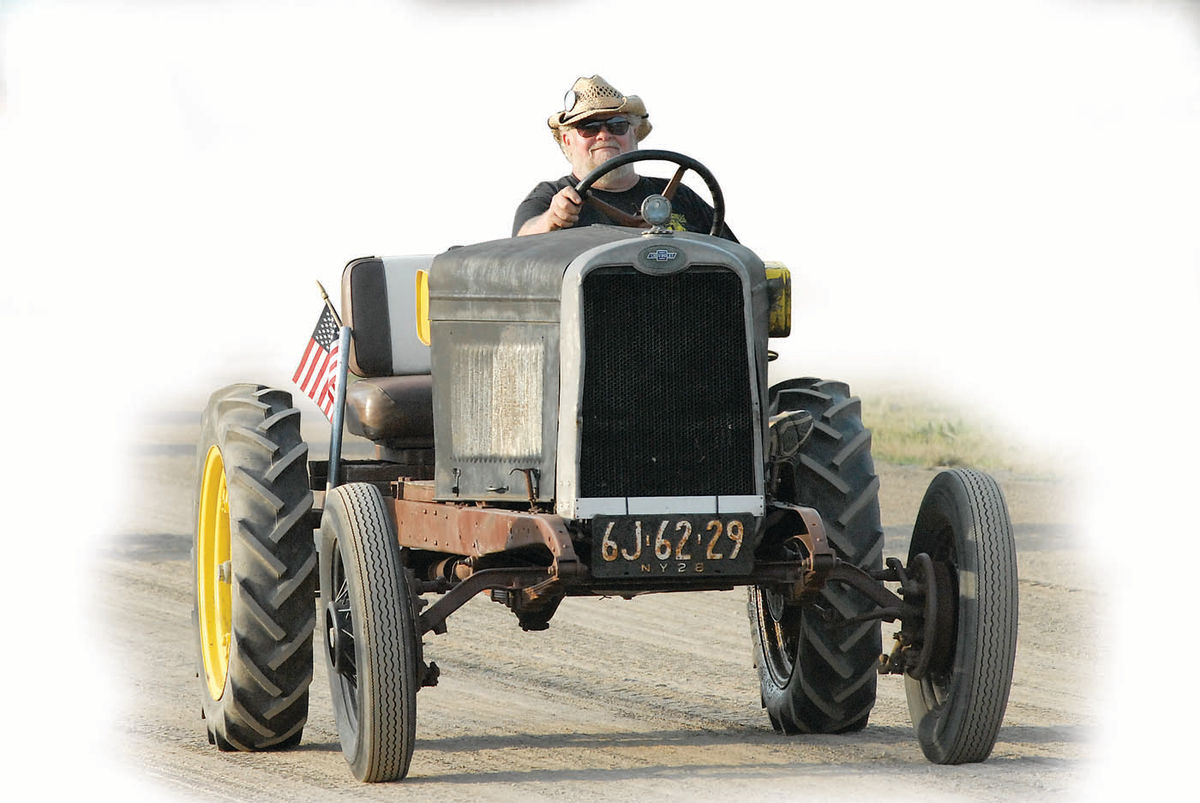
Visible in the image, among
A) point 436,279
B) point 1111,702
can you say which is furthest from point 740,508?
point 1111,702

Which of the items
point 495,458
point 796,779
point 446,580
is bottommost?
point 796,779

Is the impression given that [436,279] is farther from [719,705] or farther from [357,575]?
[719,705]

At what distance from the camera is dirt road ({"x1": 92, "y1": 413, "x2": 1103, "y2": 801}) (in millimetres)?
6324

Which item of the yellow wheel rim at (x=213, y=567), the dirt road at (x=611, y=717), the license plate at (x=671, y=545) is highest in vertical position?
the license plate at (x=671, y=545)

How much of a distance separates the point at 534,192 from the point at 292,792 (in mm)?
2484

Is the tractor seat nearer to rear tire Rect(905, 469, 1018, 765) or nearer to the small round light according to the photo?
the small round light

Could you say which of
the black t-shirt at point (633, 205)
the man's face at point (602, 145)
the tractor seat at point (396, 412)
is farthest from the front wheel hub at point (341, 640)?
the man's face at point (602, 145)

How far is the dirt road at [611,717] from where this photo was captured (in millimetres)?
6324

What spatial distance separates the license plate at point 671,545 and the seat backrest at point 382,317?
2.35 m

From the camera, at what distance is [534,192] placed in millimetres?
7531

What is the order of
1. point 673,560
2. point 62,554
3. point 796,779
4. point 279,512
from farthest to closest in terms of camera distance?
1. point 62,554
2. point 279,512
3. point 796,779
4. point 673,560

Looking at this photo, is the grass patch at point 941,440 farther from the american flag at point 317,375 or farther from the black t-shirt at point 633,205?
the black t-shirt at point 633,205

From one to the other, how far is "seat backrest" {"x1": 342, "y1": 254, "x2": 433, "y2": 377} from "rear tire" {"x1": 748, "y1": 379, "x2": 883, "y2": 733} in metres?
1.70

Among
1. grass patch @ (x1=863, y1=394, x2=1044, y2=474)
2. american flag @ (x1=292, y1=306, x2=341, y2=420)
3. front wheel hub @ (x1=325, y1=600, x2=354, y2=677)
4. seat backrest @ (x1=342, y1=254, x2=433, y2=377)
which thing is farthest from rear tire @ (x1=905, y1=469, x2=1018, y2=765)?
grass patch @ (x1=863, y1=394, x2=1044, y2=474)
